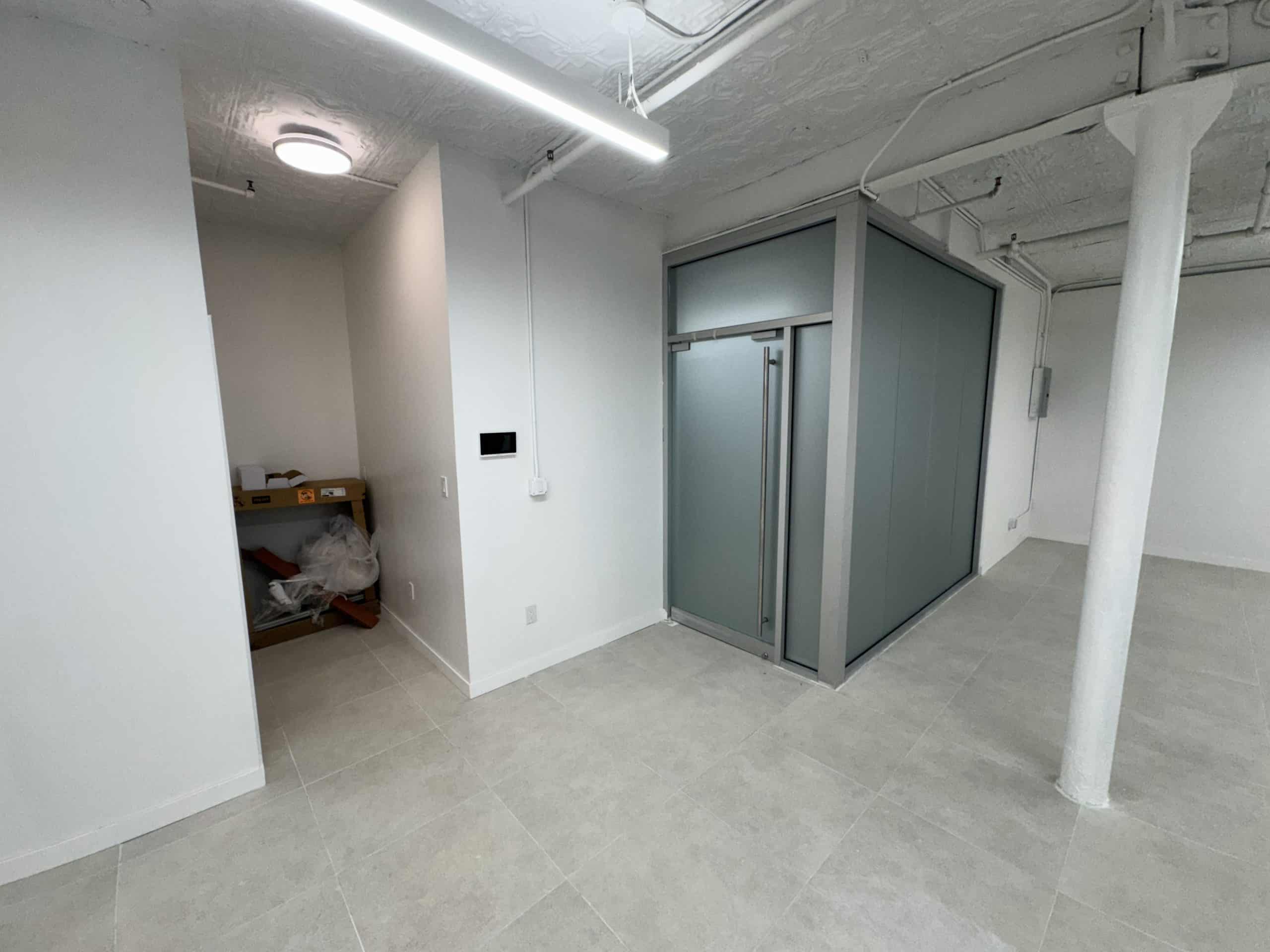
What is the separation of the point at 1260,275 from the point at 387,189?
280 inches

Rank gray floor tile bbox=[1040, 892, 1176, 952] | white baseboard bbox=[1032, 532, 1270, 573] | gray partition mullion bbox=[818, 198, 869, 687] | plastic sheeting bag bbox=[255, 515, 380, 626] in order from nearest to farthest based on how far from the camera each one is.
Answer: gray floor tile bbox=[1040, 892, 1176, 952] → gray partition mullion bbox=[818, 198, 869, 687] → plastic sheeting bag bbox=[255, 515, 380, 626] → white baseboard bbox=[1032, 532, 1270, 573]

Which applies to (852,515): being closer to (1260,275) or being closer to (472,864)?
(472,864)

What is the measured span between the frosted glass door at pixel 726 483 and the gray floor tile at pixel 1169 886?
1.54 metres

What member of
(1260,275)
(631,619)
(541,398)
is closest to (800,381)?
(541,398)

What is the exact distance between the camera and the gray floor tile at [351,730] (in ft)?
7.22

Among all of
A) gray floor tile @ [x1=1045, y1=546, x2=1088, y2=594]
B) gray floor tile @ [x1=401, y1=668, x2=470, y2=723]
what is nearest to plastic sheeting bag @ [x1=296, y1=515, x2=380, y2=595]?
gray floor tile @ [x1=401, y1=668, x2=470, y2=723]

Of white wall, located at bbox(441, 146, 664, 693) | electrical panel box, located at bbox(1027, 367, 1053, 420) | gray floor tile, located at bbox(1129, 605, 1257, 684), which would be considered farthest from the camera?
electrical panel box, located at bbox(1027, 367, 1053, 420)

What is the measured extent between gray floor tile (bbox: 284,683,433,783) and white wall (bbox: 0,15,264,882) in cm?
41

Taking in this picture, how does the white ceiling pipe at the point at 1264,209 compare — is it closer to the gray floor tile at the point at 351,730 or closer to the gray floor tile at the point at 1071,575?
the gray floor tile at the point at 1071,575

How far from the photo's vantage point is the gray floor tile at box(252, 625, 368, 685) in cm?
295

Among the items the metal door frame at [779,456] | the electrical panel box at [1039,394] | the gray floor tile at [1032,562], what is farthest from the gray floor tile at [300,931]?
the electrical panel box at [1039,394]

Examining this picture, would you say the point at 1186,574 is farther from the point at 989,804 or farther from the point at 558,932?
the point at 558,932

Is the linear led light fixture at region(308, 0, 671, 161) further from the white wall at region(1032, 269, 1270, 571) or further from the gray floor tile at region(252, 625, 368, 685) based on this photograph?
the white wall at region(1032, 269, 1270, 571)

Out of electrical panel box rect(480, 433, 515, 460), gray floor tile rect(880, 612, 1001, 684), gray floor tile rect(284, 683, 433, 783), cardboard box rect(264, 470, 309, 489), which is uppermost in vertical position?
electrical panel box rect(480, 433, 515, 460)
